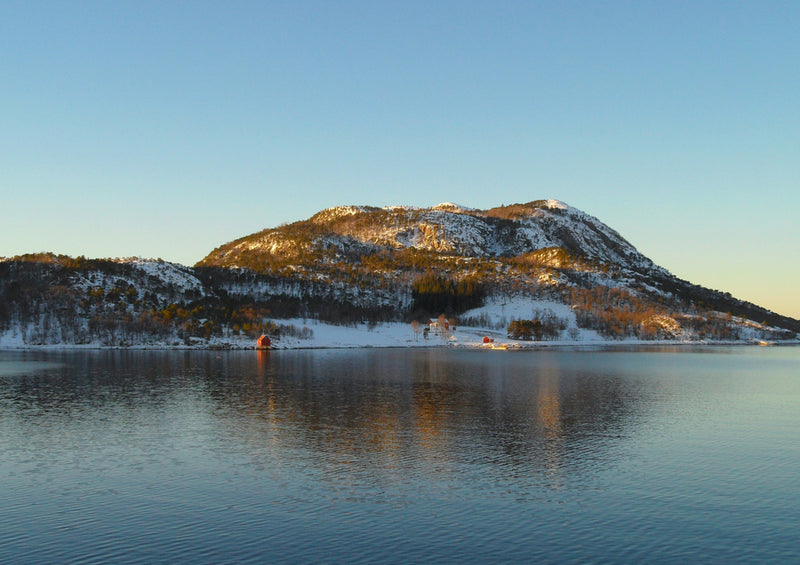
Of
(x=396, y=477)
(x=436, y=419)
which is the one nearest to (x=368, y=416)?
(x=436, y=419)

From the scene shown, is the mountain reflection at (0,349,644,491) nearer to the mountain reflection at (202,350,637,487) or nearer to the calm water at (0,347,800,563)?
the mountain reflection at (202,350,637,487)

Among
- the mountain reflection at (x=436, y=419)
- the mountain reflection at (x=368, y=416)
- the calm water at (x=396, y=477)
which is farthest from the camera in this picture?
the mountain reflection at (x=436, y=419)

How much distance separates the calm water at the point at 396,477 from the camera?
98.4 ft

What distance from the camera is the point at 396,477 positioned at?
41.5 meters

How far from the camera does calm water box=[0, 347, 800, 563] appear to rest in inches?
1180

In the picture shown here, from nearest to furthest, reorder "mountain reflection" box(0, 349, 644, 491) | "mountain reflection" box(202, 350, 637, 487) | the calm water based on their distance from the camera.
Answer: the calm water, "mountain reflection" box(0, 349, 644, 491), "mountain reflection" box(202, 350, 637, 487)

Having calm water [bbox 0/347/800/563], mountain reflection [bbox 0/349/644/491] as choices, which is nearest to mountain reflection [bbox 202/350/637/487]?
mountain reflection [bbox 0/349/644/491]

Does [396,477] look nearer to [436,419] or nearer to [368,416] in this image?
[436,419]

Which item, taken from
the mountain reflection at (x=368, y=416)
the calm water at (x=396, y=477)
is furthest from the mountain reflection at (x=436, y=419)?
the calm water at (x=396, y=477)

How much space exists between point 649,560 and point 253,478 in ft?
76.4

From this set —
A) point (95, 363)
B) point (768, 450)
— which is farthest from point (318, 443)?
point (95, 363)

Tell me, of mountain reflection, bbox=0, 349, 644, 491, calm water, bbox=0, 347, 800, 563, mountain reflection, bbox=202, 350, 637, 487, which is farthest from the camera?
mountain reflection, bbox=202, 350, 637, 487

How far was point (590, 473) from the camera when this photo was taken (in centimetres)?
4319

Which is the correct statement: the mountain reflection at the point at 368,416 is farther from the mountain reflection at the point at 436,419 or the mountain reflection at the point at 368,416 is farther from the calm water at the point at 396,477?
the calm water at the point at 396,477
